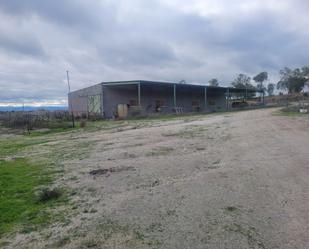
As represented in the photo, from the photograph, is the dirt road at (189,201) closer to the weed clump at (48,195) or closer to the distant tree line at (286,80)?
the weed clump at (48,195)

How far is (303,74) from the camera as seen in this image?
65.6 m

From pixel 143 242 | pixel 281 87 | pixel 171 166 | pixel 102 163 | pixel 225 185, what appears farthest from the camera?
pixel 281 87

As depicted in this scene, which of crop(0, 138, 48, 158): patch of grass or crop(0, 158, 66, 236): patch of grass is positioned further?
crop(0, 138, 48, 158): patch of grass

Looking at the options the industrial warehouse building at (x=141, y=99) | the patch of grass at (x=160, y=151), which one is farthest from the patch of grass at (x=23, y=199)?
the industrial warehouse building at (x=141, y=99)

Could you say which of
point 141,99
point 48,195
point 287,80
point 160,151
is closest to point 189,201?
point 48,195

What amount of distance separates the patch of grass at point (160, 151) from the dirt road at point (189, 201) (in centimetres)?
16

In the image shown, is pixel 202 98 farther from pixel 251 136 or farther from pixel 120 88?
pixel 251 136

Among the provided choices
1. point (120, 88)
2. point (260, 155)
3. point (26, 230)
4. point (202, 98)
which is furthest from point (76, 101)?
point (26, 230)

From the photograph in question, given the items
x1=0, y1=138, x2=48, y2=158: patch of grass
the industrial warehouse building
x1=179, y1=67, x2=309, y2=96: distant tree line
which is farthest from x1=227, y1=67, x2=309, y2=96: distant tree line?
x1=0, y1=138, x2=48, y2=158: patch of grass

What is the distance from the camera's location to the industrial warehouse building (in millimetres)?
29859

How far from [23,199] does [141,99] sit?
29012 millimetres

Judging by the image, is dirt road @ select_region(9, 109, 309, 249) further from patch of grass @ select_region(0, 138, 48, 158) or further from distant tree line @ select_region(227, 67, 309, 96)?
distant tree line @ select_region(227, 67, 309, 96)

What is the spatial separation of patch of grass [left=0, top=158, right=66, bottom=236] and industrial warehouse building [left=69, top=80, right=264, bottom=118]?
70.9 ft

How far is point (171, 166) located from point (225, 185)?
187cm
